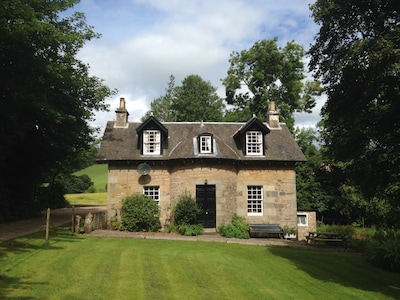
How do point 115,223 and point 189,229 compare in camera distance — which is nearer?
point 189,229

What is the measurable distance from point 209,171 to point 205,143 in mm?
1958

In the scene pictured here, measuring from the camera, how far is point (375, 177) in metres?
13.2

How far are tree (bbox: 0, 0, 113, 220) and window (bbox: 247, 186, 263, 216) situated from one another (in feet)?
44.6

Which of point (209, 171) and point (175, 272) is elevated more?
point (209, 171)

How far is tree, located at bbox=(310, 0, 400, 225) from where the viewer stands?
1179 cm

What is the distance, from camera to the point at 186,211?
68.4 ft

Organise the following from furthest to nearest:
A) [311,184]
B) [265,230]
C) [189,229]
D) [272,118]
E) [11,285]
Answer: [311,184] < [272,118] < [265,230] < [189,229] < [11,285]

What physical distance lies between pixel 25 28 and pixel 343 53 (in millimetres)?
15083

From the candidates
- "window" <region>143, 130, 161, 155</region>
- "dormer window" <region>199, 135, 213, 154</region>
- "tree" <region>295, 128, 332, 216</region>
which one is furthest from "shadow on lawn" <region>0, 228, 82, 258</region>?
"tree" <region>295, 128, 332, 216</region>

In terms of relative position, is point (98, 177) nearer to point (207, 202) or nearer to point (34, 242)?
point (207, 202)

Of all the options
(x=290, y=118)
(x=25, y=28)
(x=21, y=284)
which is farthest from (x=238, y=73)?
(x=21, y=284)

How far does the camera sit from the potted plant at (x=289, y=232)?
23.1m

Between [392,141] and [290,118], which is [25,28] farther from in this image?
[290,118]

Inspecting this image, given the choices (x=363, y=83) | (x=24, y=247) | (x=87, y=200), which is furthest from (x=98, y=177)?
(x=363, y=83)
